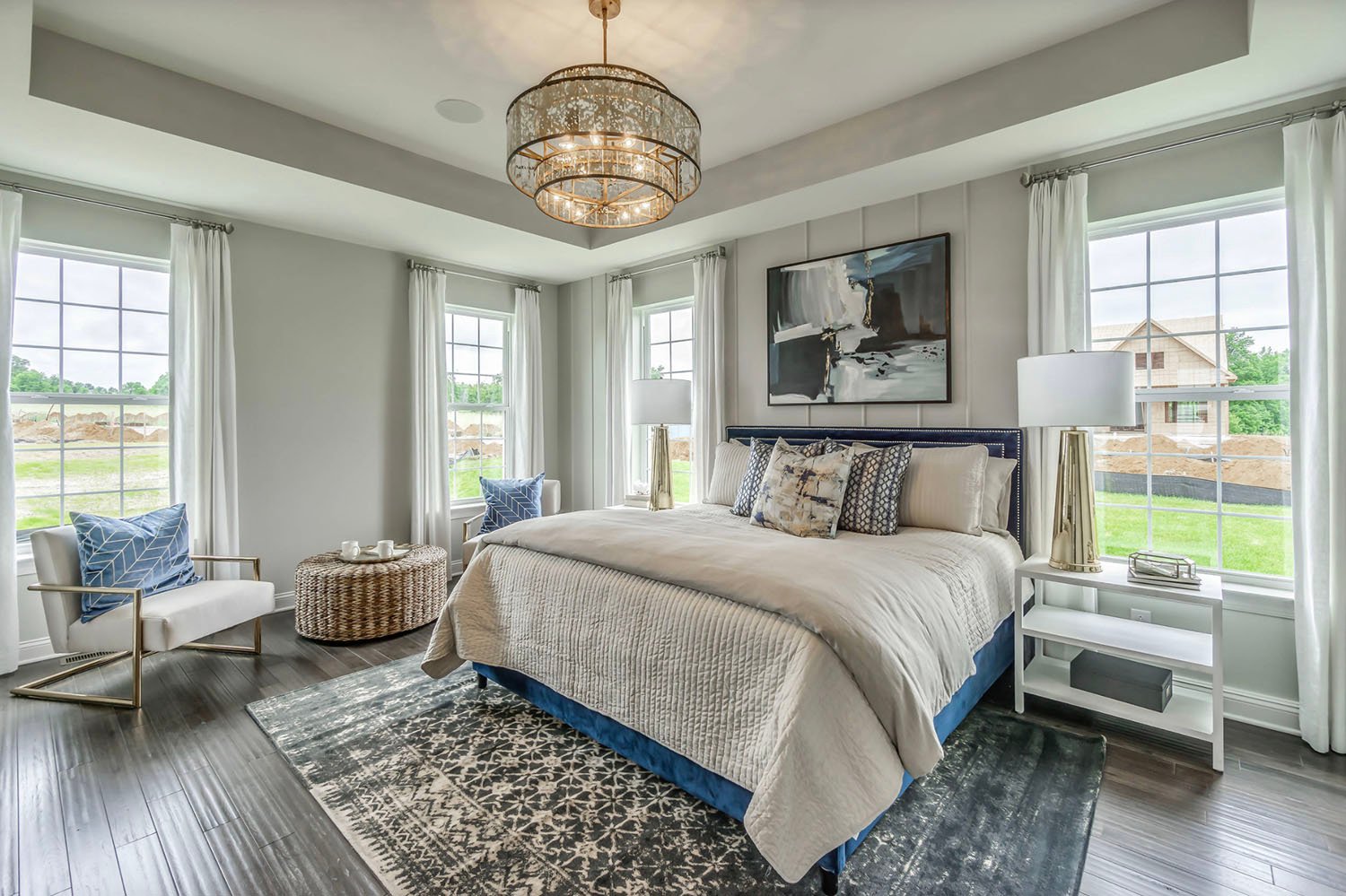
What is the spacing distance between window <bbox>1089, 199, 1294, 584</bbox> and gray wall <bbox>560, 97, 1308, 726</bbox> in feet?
0.51

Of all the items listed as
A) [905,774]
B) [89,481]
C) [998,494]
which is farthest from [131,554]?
[998,494]

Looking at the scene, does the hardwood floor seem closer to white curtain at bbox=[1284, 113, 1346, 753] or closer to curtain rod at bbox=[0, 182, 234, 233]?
white curtain at bbox=[1284, 113, 1346, 753]

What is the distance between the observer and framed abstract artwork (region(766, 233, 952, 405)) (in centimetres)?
346

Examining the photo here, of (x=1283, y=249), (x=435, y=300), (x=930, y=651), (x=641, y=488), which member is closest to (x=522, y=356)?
(x=435, y=300)

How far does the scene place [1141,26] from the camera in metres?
2.37

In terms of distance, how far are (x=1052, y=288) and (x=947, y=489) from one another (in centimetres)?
113

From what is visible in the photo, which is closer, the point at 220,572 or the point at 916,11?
the point at 916,11

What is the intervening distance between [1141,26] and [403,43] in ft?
9.83

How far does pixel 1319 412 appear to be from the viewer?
235cm

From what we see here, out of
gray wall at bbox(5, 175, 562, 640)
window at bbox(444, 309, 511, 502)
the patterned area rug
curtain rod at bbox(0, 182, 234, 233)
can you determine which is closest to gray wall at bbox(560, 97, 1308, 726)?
the patterned area rug

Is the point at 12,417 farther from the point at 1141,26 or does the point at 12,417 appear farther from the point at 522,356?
the point at 1141,26

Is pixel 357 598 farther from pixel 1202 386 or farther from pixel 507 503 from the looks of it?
pixel 1202 386

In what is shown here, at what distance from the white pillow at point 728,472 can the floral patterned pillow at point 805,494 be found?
0.68 metres

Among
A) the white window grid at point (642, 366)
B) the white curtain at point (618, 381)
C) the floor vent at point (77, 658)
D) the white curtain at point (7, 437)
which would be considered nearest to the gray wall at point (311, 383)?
the white curtain at point (7, 437)
